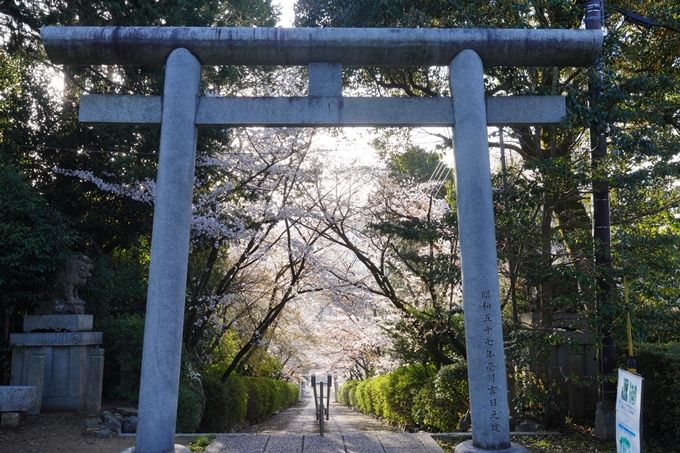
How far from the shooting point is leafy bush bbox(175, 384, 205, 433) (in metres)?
9.01

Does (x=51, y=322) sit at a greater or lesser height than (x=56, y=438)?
greater

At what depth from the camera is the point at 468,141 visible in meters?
5.39

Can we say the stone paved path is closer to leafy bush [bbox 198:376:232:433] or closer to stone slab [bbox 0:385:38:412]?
stone slab [bbox 0:385:38:412]

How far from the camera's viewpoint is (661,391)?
6.85 m

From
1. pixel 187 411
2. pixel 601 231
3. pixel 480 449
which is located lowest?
pixel 187 411

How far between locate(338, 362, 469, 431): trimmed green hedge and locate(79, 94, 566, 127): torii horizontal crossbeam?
6.36 meters

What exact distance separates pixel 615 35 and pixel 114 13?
826cm

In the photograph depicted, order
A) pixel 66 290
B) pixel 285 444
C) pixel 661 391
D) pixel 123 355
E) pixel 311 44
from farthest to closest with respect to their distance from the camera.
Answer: pixel 123 355, pixel 66 290, pixel 661 391, pixel 285 444, pixel 311 44

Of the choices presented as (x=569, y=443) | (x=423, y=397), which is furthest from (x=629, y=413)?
(x=423, y=397)

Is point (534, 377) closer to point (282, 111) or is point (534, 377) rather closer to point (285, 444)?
point (285, 444)

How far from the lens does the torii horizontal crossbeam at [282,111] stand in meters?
5.43

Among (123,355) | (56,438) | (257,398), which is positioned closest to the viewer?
(56,438)

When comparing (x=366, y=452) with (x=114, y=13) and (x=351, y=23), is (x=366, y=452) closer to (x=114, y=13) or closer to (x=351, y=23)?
(x=351, y=23)

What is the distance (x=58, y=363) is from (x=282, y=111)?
6.05m
